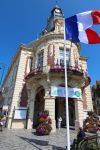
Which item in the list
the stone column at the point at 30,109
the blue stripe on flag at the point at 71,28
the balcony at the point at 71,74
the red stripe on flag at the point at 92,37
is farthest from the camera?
the stone column at the point at 30,109

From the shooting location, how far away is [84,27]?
11234 mm

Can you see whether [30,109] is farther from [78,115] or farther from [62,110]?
[78,115]

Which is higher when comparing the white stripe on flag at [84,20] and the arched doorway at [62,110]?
the white stripe on flag at [84,20]

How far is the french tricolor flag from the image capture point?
1097cm

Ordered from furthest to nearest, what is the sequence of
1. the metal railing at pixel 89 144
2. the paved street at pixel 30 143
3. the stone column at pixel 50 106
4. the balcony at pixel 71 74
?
the balcony at pixel 71 74
the stone column at pixel 50 106
the paved street at pixel 30 143
the metal railing at pixel 89 144

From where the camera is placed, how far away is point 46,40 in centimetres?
2362

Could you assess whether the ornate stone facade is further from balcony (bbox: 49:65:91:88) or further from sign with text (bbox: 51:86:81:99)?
sign with text (bbox: 51:86:81:99)

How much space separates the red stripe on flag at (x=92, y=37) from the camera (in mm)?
10906

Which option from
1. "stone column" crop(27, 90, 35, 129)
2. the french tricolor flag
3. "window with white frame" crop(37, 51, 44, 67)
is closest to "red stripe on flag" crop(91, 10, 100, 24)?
the french tricolor flag

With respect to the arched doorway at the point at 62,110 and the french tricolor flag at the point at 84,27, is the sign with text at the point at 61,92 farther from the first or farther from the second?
the french tricolor flag at the point at 84,27

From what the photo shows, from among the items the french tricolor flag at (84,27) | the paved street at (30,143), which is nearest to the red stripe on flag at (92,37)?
the french tricolor flag at (84,27)

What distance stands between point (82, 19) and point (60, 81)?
372 inches

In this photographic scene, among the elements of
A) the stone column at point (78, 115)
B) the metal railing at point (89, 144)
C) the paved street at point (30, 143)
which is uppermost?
the stone column at point (78, 115)

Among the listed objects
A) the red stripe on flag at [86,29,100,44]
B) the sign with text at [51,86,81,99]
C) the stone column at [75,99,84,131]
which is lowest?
the stone column at [75,99,84,131]
